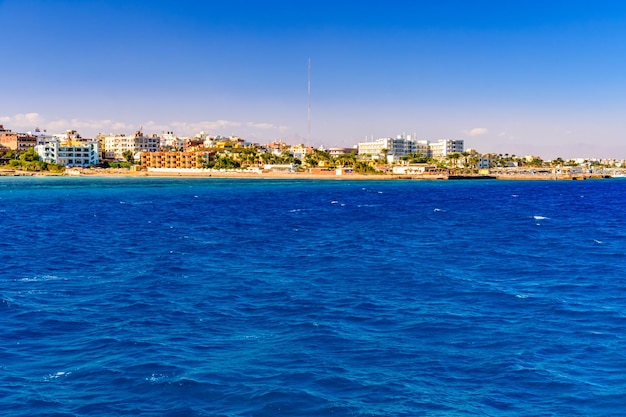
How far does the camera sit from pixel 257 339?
2284 centimetres

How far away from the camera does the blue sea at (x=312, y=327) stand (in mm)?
17672

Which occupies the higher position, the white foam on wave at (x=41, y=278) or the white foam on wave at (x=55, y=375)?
the white foam on wave at (x=41, y=278)

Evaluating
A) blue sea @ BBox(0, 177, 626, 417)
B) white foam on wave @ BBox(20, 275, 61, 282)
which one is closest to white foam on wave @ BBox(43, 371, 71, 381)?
blue sea @ BBox(0, 177, 626, 417)

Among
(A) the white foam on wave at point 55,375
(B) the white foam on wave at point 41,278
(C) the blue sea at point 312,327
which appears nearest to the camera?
(C) the blue sea at point 312,327

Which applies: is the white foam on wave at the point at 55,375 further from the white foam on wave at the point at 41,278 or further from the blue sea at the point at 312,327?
the white foam on wave at the point at 41,278

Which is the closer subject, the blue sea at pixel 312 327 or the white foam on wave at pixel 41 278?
the blue sea at pixel 312 327

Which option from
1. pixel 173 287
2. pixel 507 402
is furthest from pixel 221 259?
pixel 507 402

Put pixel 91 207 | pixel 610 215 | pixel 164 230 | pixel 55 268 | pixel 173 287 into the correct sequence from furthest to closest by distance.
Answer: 1. pixel 91 207
2. pixel 610 215
3. pixel 164 230
4. pixel 55 268
5. pixel 173 287

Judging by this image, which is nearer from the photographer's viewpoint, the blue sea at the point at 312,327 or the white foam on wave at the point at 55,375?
the blue sea at the point at 312,327

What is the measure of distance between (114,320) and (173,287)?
22.2 feet

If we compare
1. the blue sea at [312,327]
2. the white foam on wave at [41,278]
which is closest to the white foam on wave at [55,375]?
the blue sea at [312,327]

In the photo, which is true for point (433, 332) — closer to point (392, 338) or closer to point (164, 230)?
point (392, 338)

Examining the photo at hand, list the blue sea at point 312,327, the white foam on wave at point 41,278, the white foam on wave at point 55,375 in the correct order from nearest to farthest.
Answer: the blue sea at point 312,327 < the white foam on wave at point 55,375 < the white foam on wave at point 41,278

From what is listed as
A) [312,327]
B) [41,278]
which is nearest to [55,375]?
[312,327]
